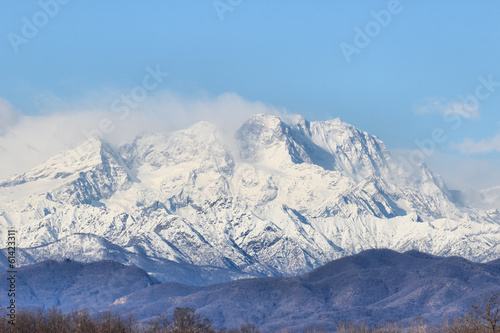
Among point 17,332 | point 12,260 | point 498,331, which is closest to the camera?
point 12,260

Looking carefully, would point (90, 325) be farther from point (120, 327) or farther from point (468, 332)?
point (468, 332)

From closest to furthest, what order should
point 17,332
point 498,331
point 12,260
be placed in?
point 12,260
point 498,331
point 17,332

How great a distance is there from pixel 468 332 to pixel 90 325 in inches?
2879

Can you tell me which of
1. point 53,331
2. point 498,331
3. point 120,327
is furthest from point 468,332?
point 53,331

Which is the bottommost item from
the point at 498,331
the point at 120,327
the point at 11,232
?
the point at 498,331

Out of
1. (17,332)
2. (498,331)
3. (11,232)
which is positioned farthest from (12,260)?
(498,331)

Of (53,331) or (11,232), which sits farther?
(53,331)

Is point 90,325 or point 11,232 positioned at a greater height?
point 11,232

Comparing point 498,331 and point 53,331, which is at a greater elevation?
point 53,331

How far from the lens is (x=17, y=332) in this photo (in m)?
193

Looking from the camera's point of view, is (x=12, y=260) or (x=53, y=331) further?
(x=53, y=331)

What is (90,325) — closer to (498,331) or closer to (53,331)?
(53,331)

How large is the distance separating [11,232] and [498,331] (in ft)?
286

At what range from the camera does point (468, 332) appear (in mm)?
188750
